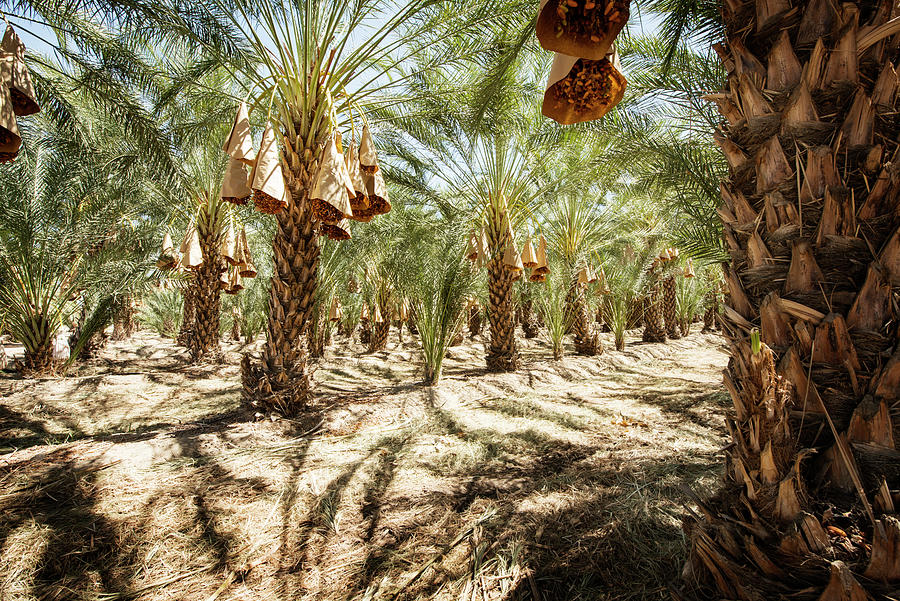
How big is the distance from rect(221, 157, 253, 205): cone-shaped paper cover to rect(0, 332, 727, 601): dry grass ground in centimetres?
203

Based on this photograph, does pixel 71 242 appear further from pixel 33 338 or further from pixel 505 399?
pixel 505 399

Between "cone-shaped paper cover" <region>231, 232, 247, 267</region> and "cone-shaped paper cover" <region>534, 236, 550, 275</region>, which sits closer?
"cone-shaped paper cover" <region>534, 236, 550, 275</region>

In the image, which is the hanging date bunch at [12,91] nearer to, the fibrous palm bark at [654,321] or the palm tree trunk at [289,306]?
the palm tree trunk at [289,306]

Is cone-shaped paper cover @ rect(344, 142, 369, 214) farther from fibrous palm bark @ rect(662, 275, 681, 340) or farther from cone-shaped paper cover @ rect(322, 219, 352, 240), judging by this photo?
fibrous palm bark @ rect(662, 275, 681, 340)

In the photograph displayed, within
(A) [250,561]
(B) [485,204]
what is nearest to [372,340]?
(B) [485,204]

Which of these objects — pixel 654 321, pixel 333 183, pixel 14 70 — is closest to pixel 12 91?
pixel 14 70

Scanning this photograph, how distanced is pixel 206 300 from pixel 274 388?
16.5 feet

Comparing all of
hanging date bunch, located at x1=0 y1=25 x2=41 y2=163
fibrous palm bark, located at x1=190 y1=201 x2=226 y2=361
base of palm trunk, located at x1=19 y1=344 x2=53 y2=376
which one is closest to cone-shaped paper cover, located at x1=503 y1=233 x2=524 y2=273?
hanging date bunch, located at x1=0 y1=25 x2=41 y2=163

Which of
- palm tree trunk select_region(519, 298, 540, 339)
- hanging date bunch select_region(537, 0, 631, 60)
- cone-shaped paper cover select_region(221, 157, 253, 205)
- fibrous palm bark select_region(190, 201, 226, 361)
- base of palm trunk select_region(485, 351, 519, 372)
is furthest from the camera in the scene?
palm tree trunk select_region(519, 298, 540, 339)

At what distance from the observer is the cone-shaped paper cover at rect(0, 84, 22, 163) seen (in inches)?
97.5

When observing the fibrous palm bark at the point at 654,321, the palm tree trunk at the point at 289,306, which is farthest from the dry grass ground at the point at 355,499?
the fibrous palm bark at the point at 654,321

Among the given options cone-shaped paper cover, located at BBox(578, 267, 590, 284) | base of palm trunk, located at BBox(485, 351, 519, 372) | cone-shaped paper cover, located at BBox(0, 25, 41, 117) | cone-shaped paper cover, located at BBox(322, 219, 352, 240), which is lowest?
base of palm trunk, located at BBox(485, 351, 519, 372)

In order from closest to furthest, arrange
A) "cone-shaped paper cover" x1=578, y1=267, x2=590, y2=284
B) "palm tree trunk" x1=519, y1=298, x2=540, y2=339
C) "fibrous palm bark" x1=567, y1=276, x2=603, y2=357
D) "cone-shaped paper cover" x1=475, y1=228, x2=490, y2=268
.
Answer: "cone-shaped paper cover" x1=475, y1=228, x2=490, y2=268, "cone-shaped paper cover" x1=578, y1=267, x2=590, y2=284, "fibrous palm bark" x1=567, y1=276, x2=603, y2=357, "palm tree trunk" x1=519, y1=298, x2=540, y2=339

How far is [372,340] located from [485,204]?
4.70m
